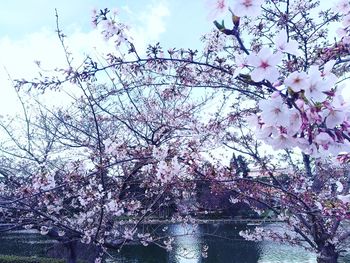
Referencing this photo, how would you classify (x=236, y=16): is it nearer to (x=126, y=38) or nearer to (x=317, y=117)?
(x=317, y=117)

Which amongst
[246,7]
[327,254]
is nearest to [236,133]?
[327,254]

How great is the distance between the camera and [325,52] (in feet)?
6.56

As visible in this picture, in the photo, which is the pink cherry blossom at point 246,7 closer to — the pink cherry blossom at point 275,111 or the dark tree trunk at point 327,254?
the pink cherry blossom at point 275,111

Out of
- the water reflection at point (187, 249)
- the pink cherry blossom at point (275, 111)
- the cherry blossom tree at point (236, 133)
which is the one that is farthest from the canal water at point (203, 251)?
the pink cherry blossom at point (275, 111)

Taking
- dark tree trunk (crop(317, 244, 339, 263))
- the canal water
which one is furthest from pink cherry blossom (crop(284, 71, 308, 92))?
the canal water

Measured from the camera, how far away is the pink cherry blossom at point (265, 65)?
3.45 feet

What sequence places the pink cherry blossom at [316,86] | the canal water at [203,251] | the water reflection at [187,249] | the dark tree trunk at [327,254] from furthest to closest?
the canal water at [203,251]
the water reflection at [187,249]
the dark tree trunk at [327,254]
the pink cherry blossom at [316,86]

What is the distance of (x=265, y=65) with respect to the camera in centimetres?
106

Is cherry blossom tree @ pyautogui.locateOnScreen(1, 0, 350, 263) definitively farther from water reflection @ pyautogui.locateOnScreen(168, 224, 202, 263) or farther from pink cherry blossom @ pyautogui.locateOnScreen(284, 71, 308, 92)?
water reflection @ pyautogui.locateOnScreen(168, 224, 202, 263)

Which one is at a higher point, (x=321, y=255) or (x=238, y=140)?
(x=238, y=140)

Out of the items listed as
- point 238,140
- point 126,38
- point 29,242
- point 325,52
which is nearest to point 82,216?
point 238,140

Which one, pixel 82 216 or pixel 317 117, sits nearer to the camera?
pixel 317 117

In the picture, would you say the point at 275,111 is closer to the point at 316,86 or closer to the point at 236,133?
the point at 316,86

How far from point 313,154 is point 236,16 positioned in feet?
1.64
